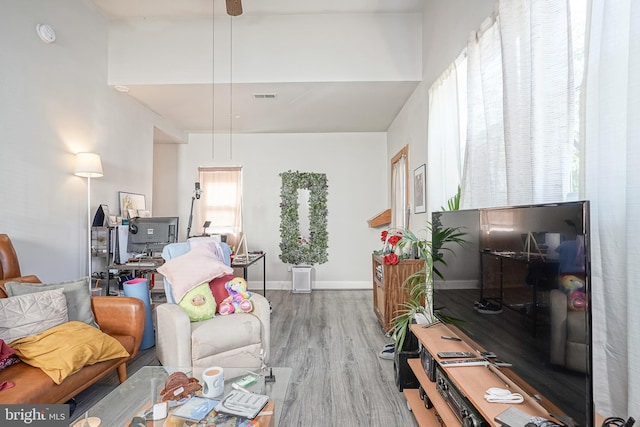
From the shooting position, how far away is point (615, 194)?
109 cm

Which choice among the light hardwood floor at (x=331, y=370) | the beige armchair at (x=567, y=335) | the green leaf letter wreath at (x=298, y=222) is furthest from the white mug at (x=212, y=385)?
the green leaf letter wreath at (x=298, y=222)

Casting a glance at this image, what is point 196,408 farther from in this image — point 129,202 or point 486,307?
point 129,202

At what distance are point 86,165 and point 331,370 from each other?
3.05 m

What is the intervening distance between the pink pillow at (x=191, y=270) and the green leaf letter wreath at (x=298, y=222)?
117 inches

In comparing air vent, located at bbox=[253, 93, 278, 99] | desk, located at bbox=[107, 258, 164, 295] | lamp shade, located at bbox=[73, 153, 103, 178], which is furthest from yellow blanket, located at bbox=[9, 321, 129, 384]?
air vent, located at bbox=[253, 93, 278, 99]

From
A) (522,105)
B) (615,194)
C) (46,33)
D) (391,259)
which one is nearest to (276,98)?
(46,33)

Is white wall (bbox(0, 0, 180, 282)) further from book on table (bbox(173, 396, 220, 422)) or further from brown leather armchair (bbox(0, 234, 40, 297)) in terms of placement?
book on table (bbox(173, 396, 220, 422))

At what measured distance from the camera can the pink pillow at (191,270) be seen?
2.53 meters

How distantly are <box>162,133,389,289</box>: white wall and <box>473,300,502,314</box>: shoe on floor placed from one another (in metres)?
4.27

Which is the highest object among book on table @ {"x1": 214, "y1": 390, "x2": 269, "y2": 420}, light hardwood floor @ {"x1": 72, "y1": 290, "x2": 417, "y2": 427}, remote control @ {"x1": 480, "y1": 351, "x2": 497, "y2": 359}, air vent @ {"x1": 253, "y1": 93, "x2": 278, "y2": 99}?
air vent @ {"x1": 253, "y1": 93, "x2": 278, "y2": 99}

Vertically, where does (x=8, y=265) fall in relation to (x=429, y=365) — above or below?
above

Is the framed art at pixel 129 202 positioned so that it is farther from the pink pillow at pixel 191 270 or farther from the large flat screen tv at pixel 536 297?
the large flat screen tv at pixel 536 297

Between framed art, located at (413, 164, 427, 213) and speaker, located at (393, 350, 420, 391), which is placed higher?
framed art, located at (413, 164, 427, 213)

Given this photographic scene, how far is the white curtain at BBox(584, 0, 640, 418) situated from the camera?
3.29ft
